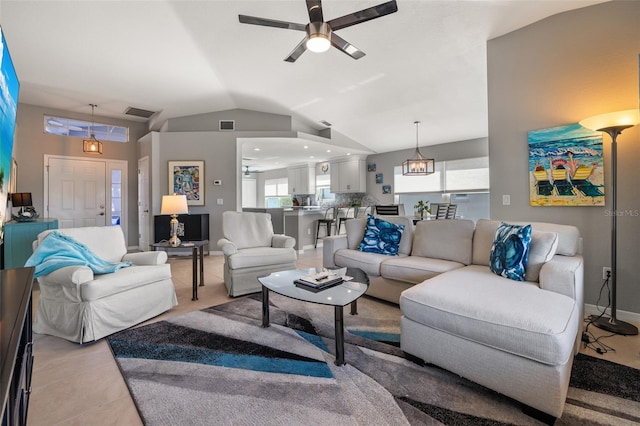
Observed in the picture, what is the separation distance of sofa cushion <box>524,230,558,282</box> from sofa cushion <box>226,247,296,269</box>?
2.31 metres

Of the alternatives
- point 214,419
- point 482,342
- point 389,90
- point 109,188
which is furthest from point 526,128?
point 109,188

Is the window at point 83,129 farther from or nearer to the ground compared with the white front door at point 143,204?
farther from the ground

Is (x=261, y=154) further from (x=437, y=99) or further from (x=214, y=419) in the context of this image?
(x=214, y=419)

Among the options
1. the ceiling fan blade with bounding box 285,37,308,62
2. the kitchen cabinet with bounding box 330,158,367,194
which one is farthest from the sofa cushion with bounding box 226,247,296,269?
the kitchen cabinet with bounding box 330,158,367,194

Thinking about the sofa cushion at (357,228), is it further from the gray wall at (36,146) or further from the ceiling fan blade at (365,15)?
the gray wall at (36,146)

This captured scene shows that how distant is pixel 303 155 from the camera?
8.04 meters

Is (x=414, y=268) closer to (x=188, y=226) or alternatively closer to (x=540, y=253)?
(x=540, y=253)

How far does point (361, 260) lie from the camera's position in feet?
10.4

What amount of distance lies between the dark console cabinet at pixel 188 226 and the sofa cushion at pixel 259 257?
9.16 ft

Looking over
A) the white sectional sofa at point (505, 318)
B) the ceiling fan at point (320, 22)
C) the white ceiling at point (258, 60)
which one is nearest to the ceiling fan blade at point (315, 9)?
the ceiling fan at point (320, 22)

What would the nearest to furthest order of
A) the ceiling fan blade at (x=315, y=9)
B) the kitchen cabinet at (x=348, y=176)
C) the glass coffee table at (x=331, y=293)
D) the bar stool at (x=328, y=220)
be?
the glass coffee table at (x=331, y=293)
the ceiling fan blade at (x=315, y=9)
the bar stool at (x=328, y=220)
the kitchen cabinet at (x=348, y=176)

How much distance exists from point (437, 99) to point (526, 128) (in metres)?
1.98

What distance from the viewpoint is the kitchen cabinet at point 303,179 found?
30.7ft

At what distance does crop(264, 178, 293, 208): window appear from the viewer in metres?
10.8
